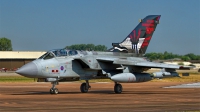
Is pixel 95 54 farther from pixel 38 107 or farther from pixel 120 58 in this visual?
pixel 38 107

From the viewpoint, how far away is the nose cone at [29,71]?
76.8 feet

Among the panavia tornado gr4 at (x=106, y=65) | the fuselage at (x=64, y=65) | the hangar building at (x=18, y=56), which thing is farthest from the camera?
the hangar building at (x=18, y=56)

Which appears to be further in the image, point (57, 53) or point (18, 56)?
point (18, 56)

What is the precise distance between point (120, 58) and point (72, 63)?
→ 3.13 m

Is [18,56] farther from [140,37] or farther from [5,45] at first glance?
[140,37]

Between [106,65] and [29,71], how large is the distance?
504 cm

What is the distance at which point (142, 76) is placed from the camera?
26.3 metres

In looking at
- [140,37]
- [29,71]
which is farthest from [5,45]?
[29,71]

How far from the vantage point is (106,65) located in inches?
1048

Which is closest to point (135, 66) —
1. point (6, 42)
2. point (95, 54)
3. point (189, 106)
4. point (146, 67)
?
point (146, 67)

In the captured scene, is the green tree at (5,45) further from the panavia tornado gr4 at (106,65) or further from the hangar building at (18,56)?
the panavia tornado gr4 at (106,65)

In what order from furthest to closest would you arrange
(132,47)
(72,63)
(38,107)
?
1. (132,47)
2. (72,63)
3. (38,107)

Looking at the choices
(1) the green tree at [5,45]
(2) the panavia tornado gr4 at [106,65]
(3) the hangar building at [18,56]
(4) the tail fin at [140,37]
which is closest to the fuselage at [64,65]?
(2) the panavia tornado gr4 at [106,65]

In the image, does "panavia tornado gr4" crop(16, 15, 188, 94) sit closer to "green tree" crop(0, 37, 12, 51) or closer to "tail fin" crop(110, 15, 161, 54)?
"tail fin" crop(110, 15, 161, 54)
